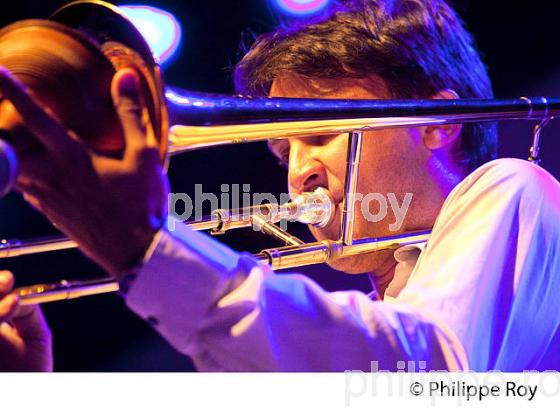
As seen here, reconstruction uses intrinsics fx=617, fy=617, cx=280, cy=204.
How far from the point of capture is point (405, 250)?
1569 mm

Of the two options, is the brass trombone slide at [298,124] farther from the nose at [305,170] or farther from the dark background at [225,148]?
the dark background at [225,148]

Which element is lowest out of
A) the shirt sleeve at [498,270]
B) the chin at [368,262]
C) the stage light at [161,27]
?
the chin at [368,262]

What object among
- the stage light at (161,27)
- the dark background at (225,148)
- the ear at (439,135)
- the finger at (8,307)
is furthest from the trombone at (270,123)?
the stage light at (161,27)

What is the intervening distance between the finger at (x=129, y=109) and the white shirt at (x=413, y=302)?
0.13 m

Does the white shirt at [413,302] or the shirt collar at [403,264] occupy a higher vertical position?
the white shirt at [413,302]

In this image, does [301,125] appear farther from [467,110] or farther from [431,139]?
[431,139]

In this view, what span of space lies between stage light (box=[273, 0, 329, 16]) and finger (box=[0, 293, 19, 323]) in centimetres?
206

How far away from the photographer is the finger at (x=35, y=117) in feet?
2.33

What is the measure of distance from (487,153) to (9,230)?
5.65 ft

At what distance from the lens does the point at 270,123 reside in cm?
114

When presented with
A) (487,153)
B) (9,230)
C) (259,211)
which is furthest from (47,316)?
(487,153)

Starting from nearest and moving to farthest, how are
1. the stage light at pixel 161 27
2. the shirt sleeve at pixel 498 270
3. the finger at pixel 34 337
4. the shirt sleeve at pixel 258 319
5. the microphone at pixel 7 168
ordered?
the microphone at pixel 7 168, the shirt sleeve at pixel 258 319, the shirt sleeve at pixel 498 270, the finger at pixel 34 337, the stage light at pixel 161 27

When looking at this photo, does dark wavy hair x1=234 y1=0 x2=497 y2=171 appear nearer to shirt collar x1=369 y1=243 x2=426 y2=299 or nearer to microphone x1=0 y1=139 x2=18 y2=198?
shirt collar x1=369 y1=243 x2=426 y2=299

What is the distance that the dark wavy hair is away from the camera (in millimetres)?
1787
